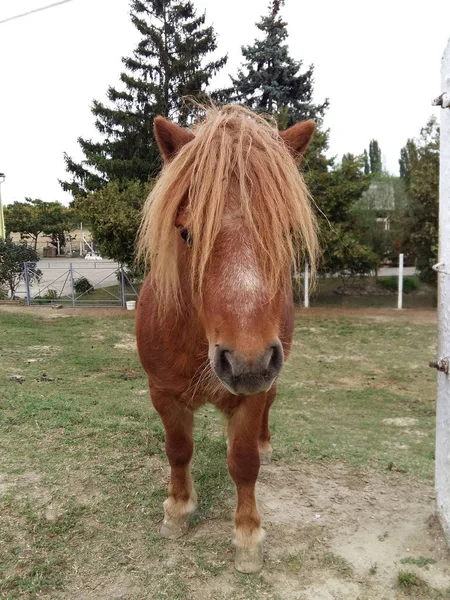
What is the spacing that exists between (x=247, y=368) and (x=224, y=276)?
37 cm

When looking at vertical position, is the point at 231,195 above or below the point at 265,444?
above

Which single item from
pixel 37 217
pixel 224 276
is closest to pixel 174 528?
pixel 224 276

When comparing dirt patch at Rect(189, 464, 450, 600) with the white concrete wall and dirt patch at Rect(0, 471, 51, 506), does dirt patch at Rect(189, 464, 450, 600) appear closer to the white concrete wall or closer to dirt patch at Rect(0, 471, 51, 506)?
the white concrete wall

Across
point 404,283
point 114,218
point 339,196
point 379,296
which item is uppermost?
point 339,196

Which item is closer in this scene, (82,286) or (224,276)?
(224,276)

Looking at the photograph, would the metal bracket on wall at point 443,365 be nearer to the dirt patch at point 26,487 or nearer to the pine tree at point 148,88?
the dirt patch at point 26,487

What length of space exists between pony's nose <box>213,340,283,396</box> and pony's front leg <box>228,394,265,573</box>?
2.62 feet

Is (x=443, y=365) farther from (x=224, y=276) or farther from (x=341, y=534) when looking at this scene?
(x=224, y=276)

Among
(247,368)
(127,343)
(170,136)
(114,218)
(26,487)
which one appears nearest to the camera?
(247,368)

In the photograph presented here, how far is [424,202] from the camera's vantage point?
15.3 meters

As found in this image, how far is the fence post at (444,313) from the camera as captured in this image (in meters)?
2.47

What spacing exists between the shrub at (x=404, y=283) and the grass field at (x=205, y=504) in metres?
14.9

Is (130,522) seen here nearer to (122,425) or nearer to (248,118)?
(122,425)

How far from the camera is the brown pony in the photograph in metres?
1.66
